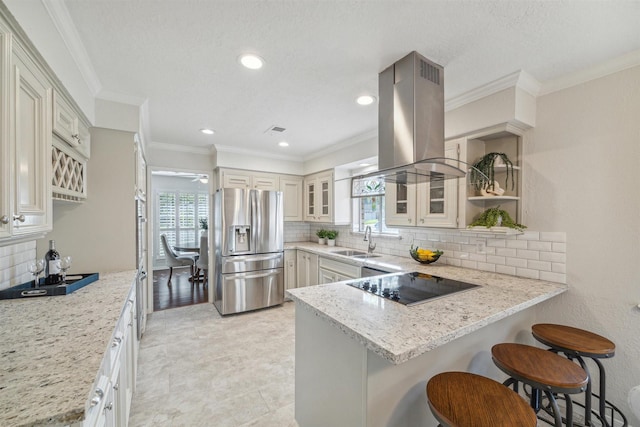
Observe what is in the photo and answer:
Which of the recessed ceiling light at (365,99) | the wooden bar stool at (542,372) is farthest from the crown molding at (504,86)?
the wooden bar stool at (542,372)

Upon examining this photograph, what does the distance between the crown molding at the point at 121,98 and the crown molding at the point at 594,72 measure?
333cm

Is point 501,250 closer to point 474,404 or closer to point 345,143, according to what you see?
point 474,404

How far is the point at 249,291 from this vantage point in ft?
12.5

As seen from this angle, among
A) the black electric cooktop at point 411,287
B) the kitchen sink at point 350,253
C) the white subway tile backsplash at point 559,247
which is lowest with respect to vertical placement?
the kitchen sink at point 350,253

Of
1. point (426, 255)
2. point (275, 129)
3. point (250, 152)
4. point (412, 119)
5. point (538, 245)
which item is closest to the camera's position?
point (412, 119)

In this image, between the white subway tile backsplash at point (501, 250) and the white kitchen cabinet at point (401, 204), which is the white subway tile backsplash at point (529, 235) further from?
the white kitchen cabinet at point (401, 204)

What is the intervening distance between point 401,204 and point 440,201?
47 cm

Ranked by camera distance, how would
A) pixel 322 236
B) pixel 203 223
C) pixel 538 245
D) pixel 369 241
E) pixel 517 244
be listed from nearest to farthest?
pixel 538 245
pixel 517 244
pixel 369 241
pixel 322 236
pixel 203 223

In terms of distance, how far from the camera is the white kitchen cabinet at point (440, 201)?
7.64 ft

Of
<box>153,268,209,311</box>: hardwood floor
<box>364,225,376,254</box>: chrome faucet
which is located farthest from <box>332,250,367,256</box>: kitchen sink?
<box>153,268,209,311</box>: hardwood floor

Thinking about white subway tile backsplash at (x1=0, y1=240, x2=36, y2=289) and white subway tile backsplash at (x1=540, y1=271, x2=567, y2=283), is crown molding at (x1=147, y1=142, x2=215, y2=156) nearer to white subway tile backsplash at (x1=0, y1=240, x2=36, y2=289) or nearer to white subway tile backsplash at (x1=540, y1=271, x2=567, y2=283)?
white subway tile backsplash at (x1=0, y1=240, x2=36, y2=289)

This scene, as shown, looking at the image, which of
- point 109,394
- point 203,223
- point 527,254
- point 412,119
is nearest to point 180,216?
point 203,223

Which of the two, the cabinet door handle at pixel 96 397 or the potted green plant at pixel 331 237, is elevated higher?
the potted green plant at pixel 331 237

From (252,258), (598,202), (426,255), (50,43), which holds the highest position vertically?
(50,43)
